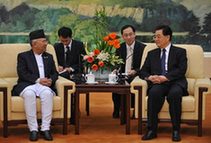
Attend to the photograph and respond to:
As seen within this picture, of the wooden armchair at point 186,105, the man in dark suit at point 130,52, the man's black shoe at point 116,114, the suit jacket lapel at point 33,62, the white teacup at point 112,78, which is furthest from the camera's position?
the man's black shoe at point 116,114

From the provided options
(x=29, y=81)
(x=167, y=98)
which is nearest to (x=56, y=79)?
(x=29, y=81)

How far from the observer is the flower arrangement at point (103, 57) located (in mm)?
6926

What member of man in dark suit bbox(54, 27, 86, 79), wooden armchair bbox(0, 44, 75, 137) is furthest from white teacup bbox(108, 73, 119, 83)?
man in dark suit bbox(54, 27, 86, 79)

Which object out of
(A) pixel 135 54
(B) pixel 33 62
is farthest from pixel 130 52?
(B) pixel 33 62

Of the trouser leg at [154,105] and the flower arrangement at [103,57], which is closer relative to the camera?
the trouser leg at [154,105]

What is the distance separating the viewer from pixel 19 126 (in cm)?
716

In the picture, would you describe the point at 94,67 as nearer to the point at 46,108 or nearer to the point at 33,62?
the point at 33,62

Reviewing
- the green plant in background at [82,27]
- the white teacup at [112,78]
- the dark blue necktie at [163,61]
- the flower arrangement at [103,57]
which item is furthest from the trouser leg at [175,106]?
the green plant in background at [82,27]

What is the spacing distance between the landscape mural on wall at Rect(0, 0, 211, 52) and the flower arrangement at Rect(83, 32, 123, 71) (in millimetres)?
4114

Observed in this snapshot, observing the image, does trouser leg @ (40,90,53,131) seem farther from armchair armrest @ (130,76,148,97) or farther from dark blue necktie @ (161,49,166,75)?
dark blue necktie @ (161,49,166,75)

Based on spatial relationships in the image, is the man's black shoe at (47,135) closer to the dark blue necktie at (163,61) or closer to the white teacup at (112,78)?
the white teacup at (112,78)

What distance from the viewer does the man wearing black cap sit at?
250 inches

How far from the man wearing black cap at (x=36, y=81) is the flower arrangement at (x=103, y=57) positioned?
465mm

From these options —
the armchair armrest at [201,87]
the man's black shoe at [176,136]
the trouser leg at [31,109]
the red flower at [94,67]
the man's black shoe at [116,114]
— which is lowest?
the man's black shoe at [176,136]
